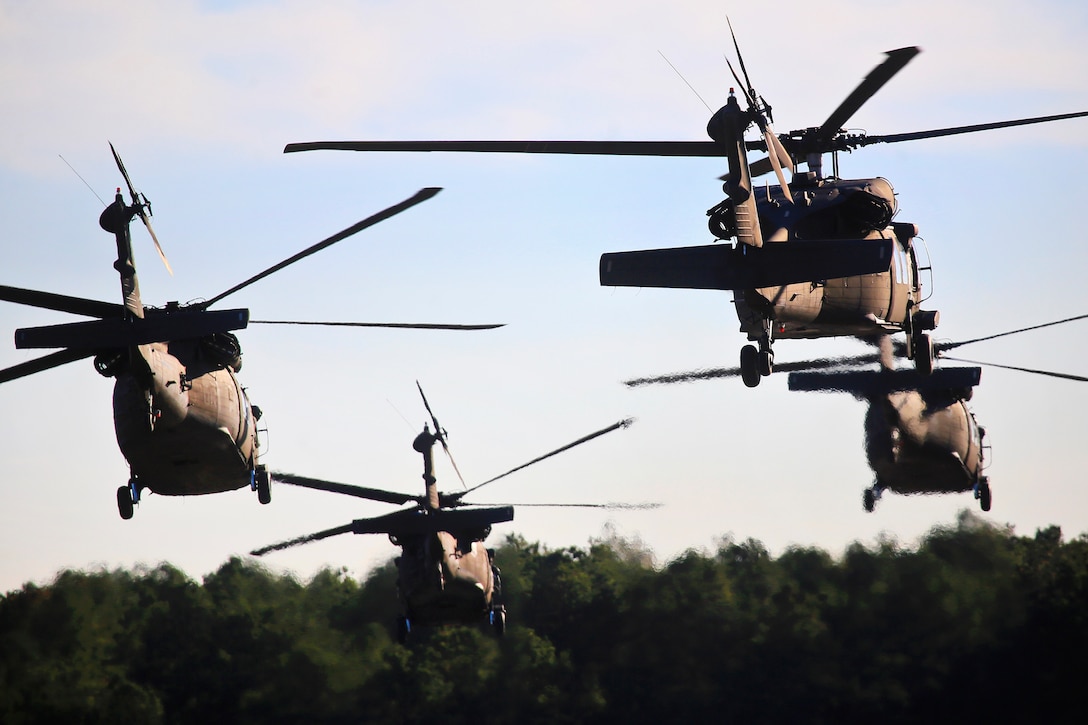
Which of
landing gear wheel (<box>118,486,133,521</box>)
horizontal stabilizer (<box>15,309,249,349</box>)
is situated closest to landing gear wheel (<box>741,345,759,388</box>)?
horizontal stabilizer (<box>15,309,249,349</box>)

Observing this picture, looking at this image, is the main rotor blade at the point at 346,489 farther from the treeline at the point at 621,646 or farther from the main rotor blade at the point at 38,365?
the treeline at the point at 621,646

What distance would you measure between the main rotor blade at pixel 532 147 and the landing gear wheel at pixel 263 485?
8071 millimetres

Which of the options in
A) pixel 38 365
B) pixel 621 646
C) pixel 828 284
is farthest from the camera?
pixel 621 646

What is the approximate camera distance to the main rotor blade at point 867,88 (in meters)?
20.1

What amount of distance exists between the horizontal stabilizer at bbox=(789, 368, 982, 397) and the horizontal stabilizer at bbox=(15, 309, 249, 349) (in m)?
12.5

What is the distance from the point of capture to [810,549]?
52.7 metres

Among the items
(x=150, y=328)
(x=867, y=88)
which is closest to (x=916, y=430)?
(x=867, y=88)

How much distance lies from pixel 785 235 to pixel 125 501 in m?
12.1

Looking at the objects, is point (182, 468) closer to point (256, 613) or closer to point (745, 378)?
point (745, 378)

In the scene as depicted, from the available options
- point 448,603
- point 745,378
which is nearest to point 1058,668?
point 448,603

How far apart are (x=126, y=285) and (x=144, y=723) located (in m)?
32.5

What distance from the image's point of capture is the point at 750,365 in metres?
22.0

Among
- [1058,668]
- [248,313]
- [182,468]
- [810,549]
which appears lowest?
[1058,668]

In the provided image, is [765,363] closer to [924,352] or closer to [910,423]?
[924,352]
